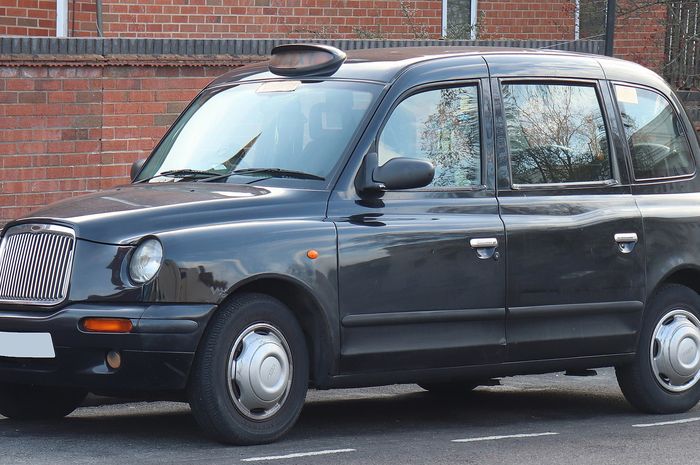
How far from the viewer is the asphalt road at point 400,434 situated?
699 centimetres

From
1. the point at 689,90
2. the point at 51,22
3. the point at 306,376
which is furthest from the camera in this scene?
the point at 689,90

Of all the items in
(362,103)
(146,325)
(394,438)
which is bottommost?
(394,438)

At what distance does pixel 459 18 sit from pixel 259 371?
11175 millimetres

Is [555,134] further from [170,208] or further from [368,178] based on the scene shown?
[170,208]

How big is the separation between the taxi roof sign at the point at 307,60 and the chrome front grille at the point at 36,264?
68.7 inches

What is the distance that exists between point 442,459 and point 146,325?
1509mm

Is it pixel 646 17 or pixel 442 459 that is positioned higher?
pixel 646 17

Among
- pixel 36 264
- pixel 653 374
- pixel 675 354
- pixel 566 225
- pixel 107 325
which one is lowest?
pixel 653 374

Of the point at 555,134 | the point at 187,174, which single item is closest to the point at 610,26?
the point at 555,134

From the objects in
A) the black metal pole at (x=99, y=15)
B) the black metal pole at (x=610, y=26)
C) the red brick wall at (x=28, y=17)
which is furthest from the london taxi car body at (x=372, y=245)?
the black metal pole at (x=99, y=15)

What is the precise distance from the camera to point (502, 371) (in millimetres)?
8039

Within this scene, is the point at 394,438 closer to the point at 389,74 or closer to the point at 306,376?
the point at 306,376

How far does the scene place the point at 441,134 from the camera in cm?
799

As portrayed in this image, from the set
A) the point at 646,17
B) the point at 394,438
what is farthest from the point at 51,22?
the point at 394,438
